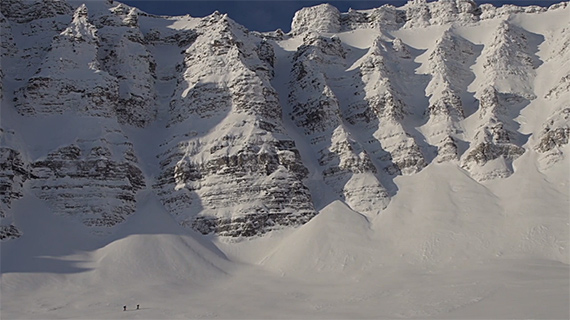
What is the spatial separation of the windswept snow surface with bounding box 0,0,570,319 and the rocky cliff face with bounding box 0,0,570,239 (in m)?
0.68

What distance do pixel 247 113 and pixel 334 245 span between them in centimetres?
2969

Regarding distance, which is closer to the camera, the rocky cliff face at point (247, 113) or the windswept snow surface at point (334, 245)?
the windswept snow surface at point (334, 245)

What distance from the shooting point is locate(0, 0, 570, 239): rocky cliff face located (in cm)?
8906

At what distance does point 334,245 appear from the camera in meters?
79.2

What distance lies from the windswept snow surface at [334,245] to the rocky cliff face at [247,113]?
676 millimetres

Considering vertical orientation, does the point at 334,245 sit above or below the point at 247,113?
below

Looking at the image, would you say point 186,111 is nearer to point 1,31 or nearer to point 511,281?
point 1,31

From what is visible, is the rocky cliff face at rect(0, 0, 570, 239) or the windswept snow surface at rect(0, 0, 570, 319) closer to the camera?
the windswept snow surface at rect(0, 0, 570, 319)

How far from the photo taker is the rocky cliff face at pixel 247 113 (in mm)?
89062

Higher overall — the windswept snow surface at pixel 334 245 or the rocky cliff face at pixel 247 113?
the rocky cliff face at pixel 247 113

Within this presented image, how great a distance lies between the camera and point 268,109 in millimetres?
101125

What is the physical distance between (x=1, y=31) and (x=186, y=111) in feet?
128

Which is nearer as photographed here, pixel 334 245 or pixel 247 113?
pixel 334 245

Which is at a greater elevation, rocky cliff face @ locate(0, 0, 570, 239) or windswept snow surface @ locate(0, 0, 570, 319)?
rocky cliff face @ locate(0, 0, 570, 239)
